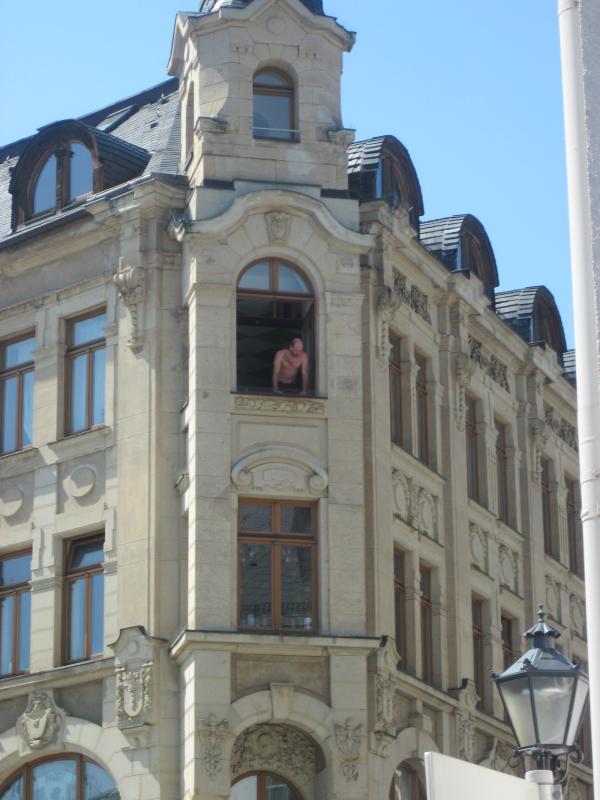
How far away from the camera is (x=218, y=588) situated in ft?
97.7

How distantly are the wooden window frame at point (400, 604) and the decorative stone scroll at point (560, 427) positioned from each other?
8913 mm

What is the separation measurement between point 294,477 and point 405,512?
3443 millimetres

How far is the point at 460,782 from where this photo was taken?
36.0 feet

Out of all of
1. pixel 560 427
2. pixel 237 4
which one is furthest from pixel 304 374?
pixel 560 427

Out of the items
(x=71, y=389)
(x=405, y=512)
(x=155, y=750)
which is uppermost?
(x=71, y=389)

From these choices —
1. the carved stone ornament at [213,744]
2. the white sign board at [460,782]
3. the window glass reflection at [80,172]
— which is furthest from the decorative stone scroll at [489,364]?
the white sign board at [460,782]

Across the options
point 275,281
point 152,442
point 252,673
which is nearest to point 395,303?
point 275,281

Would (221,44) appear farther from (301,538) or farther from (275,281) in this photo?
(301,538)

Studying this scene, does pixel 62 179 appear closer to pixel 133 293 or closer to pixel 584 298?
pixel 133 293

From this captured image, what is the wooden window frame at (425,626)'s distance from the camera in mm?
33719

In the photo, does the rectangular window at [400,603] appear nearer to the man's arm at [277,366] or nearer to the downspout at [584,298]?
the man's arm at [277,366]

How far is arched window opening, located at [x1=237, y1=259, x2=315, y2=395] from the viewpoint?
31438 millimetres

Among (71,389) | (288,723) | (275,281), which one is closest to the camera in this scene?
(288,723)

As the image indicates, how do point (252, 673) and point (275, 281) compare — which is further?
point (275, 281)
